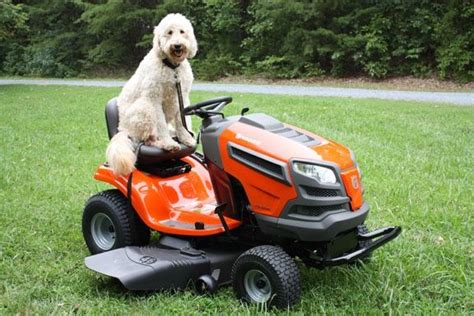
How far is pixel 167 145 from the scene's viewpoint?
11.8 ft

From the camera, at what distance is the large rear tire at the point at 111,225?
3643mm

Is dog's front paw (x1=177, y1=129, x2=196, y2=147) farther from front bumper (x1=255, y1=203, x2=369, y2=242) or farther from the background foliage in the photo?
the background foliage

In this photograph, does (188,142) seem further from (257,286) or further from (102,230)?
(257,286)

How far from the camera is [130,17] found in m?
21.8

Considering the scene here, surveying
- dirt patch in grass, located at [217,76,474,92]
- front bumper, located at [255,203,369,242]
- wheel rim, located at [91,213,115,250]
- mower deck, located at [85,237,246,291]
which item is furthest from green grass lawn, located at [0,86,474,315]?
dirt patch in grass, located at [217,76,474,92]

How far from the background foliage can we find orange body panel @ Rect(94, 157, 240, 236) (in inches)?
520

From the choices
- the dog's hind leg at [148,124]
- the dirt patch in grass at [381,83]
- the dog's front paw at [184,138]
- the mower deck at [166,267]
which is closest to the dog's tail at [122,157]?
the dog's hind leg at [148,124]

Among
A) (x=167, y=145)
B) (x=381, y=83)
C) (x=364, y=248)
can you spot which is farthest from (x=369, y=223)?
(x=381, y=83)

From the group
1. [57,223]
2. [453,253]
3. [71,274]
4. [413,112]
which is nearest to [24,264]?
[71,274]

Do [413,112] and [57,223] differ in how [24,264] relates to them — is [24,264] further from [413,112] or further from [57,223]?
[413,112]

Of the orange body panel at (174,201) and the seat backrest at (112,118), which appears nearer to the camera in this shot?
the orange body panel at (174,201)

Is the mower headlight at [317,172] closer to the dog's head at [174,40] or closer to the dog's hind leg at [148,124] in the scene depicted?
the dog's hind leg at [148,124]

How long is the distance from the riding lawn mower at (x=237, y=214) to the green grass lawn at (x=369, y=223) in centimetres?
16

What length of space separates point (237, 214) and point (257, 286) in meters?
0.42
